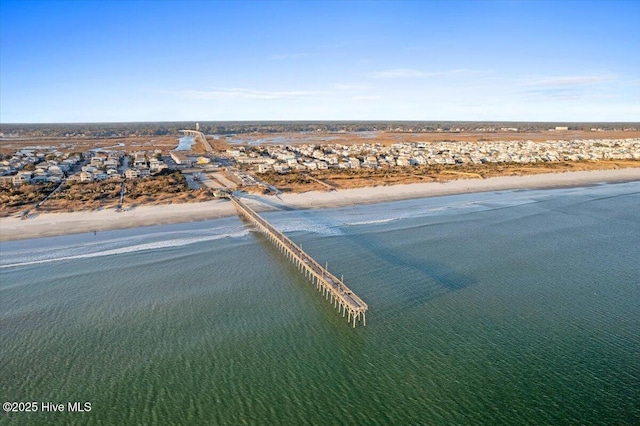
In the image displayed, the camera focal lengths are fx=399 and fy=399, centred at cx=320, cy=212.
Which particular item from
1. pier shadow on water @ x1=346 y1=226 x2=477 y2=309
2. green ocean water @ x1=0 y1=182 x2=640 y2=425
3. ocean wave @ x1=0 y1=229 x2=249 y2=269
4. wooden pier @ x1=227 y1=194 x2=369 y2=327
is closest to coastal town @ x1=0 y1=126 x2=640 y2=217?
ocean wave @ x1=0 y1=229 x2=249 y2=269

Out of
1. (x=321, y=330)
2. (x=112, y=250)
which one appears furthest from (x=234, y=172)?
(x=321, y=330)

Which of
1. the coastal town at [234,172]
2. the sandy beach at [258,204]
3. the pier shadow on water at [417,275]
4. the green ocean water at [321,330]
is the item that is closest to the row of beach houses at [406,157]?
the coastal town at [234,172]

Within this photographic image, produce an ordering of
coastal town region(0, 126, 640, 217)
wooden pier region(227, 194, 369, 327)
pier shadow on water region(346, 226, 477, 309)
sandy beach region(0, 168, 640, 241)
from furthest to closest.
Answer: coastal town region(0, 126, 640, 217), sandy beach region(0, 168, 640, 241), pier shadow on water region(346, 226, 477, 309), wooden pier region(227, 194, 369, 327)

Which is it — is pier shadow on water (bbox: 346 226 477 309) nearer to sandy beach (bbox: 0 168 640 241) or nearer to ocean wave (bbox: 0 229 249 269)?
ocean wave (bbox: 0 229 249 269)

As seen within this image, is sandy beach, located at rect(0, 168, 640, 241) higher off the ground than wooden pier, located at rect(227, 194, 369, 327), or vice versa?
sandy beach, located at rect(0, 168, 640, 241)

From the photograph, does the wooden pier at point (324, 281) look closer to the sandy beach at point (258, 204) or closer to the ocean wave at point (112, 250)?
the ocean wave at point (112, 250)

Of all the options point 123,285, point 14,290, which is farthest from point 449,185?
point 14,290

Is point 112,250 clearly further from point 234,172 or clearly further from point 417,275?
point 234,172
